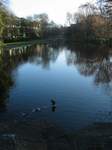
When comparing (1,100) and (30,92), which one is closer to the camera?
(1,100)

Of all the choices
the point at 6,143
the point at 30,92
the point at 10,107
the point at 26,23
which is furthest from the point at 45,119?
the point at 26,23

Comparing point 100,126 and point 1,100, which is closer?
point 100,126

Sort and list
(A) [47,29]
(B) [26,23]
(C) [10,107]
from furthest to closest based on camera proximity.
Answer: (A) [47,29] → (B) [26,23] → (C) [10,107]

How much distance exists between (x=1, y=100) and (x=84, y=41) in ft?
292

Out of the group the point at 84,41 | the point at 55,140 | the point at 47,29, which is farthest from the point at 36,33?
the point at 55,140

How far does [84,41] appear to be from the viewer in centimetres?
11081

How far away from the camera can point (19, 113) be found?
19.8m

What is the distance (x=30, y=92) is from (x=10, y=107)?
570cm

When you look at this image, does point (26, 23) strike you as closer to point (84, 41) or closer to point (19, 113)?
point (84, 41)

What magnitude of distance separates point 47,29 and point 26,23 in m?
28.9

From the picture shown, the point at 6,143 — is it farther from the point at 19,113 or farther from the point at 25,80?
the point at 25,80

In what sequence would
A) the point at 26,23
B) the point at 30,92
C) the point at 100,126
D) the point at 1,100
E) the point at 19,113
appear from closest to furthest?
the point at 100,126 → the point at 19,113 → the point at 1,100 → the point at 30,92 → the point at 26,23

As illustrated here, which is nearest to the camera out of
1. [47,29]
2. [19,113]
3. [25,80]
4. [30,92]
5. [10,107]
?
[19,113]

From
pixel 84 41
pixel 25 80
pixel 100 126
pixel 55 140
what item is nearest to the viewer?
pixel 55 140
